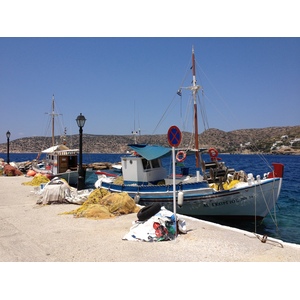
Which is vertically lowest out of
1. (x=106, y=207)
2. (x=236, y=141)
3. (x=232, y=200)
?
(x=232, y=200)

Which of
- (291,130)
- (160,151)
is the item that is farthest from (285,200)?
(291,130)

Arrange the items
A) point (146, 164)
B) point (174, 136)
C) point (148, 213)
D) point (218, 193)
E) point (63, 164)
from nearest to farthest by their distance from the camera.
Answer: point (174, 136), point (148, 213), point (218, 193), point (146, 164), point (63, 164)

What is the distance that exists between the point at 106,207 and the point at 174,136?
4242 millimetres

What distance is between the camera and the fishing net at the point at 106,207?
Result: 975 centimetres

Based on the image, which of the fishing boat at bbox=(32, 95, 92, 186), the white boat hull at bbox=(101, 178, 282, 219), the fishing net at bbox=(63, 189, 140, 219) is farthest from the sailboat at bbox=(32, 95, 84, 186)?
the fishing net at bbox=(63, 189, 140, 219)

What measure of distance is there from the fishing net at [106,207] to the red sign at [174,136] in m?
3.82

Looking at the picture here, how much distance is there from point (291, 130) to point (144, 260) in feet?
517

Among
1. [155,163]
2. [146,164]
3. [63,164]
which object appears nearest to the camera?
[146,164]

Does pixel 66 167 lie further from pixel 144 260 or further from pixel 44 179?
pixel 144 260

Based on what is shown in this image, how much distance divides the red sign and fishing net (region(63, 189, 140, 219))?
3821mm

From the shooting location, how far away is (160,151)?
15.4 meters

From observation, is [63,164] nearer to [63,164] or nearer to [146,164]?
[63,164]

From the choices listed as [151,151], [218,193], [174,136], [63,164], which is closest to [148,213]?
[174,136]

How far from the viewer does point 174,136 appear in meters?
7.42
